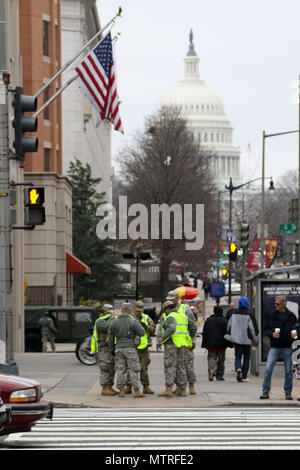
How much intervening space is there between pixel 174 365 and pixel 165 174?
49.2 m

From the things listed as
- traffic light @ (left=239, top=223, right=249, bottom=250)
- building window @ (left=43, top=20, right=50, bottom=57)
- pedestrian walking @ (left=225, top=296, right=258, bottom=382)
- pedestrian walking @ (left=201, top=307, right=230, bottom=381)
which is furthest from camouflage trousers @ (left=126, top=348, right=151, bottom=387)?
building window @ (left=43, top=20, right=50, bottom=57)

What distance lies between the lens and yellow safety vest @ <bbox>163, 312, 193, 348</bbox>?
21.1 meters

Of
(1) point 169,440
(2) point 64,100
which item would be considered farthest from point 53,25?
(1) point 169,440

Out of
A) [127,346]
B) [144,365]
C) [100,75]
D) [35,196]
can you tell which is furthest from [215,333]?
[100,75]

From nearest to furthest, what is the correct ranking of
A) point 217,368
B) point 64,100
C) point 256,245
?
1. point 217,368
2. point 256,245
3. point 64,100

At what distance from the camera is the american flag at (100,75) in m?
31.0

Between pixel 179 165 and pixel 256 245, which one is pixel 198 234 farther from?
pixel 256 245

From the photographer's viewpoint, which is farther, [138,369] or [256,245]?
[256,245]

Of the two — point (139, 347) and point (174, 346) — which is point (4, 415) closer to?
point (174, 346)

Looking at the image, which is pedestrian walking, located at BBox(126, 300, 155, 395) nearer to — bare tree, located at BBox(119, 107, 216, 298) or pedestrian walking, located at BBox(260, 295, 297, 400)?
pedestrian walking, located at BBox(260, 295, 297, 400)

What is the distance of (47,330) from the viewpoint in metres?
38.8

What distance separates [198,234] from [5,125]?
53.8m

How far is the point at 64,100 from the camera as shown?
74.0 metres

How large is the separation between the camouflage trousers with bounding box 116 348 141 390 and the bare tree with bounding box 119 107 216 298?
4394 cm
